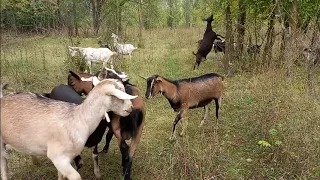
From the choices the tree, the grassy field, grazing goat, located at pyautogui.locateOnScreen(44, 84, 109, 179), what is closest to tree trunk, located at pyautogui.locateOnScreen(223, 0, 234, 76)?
the tree

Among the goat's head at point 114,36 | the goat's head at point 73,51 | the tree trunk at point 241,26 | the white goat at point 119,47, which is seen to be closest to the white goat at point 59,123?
the goat's head at point 73,51

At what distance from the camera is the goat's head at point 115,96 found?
3.35 meters

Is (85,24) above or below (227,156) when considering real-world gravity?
above

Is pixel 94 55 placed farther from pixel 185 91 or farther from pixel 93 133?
pixel 93 133

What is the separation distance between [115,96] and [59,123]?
0.57 metres

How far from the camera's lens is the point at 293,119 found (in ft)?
16.9

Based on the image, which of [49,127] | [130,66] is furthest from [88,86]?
[130,66]

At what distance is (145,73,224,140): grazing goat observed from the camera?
5250mm

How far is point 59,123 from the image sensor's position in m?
3.35

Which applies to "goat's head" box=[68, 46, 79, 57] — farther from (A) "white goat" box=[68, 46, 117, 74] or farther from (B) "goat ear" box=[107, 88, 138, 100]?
(B) "goat ear" box=[107, 88, 138, 100]

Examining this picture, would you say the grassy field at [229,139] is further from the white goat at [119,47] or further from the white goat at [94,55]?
the white goat at [119,47]

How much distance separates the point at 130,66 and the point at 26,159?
6.01 m

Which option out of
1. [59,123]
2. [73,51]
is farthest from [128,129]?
[73,51]

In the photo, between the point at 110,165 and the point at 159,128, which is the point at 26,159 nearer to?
the point at 110,165
